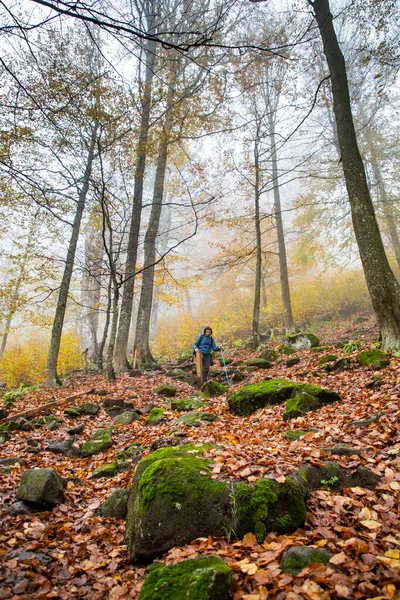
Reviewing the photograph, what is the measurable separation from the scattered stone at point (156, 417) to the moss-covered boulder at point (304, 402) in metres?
2.54

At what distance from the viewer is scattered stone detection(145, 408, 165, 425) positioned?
6176 millimetres

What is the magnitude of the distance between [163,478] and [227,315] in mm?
16531

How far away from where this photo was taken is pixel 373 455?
3.38m

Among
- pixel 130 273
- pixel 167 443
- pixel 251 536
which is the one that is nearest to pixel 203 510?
pixel 251 536

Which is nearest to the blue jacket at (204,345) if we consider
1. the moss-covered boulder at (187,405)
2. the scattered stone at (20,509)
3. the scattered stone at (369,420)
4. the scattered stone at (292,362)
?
the scattered stone at (292,362)

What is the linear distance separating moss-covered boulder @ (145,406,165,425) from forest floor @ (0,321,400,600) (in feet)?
2.07

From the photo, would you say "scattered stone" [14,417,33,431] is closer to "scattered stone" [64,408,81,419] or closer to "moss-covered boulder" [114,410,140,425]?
"scattered stone" [64,408,81,419]

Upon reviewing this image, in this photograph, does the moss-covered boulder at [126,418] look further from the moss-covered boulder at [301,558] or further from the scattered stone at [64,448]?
the moss-covered boulder at [301,558]

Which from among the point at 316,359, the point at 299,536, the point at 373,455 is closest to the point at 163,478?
the point at 299,536

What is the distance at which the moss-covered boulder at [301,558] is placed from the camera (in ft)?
6.52

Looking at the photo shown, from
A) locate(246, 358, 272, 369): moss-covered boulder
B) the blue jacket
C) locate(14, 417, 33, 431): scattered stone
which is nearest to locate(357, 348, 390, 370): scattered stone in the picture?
locate(246, 358, 272, 369): moss-covered boulder

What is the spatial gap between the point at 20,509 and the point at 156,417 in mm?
3219

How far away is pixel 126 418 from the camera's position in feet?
21.5

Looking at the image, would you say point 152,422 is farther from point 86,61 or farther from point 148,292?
point 86,61
